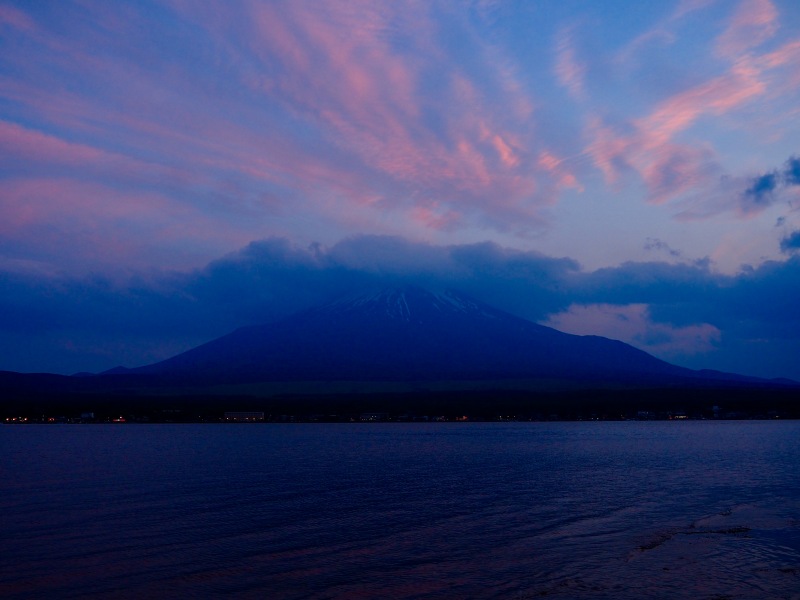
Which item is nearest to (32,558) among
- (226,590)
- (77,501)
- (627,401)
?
(226,590)

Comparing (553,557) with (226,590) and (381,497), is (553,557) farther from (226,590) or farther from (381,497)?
(381,497)

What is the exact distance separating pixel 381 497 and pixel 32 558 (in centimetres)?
1542

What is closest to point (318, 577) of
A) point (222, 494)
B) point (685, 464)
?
point (222, 494)

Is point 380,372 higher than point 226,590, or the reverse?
point 380,372

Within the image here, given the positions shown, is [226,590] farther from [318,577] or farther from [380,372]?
[380,372]

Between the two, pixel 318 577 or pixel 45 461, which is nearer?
pixel 318 577

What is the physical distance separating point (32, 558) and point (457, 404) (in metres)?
134

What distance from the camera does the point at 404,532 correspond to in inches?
912

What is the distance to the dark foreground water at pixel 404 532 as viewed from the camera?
16.7 metres

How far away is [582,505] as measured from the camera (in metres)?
28.7

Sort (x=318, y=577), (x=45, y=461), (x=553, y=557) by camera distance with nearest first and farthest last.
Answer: (x=318, y=577) < (x=553, y=557) < (x=45, y=461)

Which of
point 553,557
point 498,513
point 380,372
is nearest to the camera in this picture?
point 553,557

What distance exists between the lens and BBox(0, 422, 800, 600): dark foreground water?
657 inches

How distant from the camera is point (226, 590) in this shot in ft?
53.2
